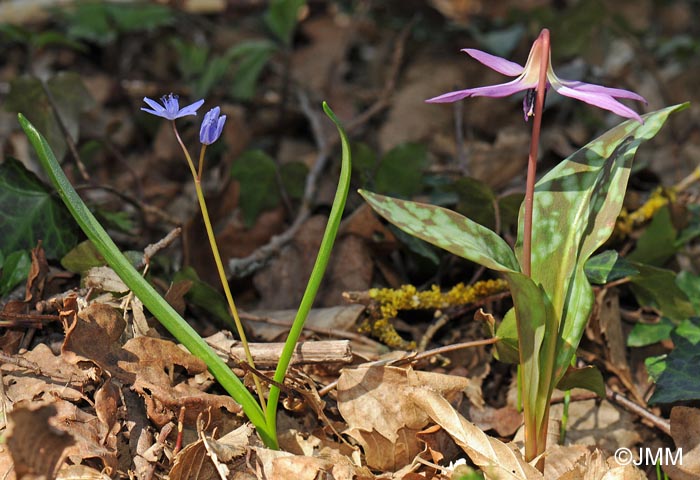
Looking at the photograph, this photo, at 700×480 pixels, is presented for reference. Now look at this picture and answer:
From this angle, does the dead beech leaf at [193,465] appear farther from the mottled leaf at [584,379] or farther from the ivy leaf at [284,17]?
the ivy leaf at [284,17]

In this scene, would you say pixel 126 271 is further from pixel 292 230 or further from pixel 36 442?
pixel 292 230

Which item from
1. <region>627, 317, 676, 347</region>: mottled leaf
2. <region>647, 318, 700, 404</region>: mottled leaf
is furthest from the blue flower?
<region>627, 317, 676, 347</region>: mottled leaf

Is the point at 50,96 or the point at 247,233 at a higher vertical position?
the point at 50,96

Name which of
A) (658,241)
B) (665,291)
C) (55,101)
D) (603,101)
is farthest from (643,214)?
(55,101)

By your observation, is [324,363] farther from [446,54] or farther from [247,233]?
[446,54]

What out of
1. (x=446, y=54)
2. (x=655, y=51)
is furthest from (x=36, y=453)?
(x=655, y=51)

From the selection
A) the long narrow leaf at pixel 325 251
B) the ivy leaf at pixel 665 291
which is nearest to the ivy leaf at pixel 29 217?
the long narrow leaf at pixel 325 251
